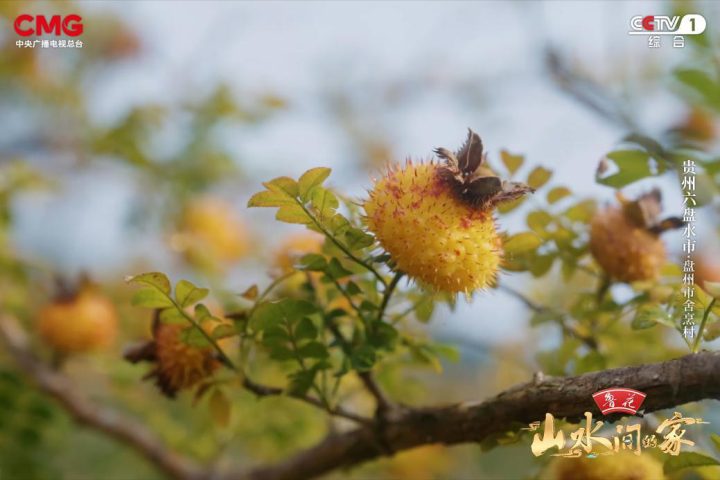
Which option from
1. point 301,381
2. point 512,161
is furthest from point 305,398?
point 512,161

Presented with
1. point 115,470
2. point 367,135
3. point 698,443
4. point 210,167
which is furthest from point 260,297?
point 367,135

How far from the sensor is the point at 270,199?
918 mm

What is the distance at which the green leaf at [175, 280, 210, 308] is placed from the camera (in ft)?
3.22

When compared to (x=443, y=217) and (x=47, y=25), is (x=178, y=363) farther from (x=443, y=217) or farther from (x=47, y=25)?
(x=47, y=25)

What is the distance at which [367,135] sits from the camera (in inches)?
117

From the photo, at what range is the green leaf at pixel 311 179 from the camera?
899 millimetres

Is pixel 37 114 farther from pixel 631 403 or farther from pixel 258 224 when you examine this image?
pixel 631 403

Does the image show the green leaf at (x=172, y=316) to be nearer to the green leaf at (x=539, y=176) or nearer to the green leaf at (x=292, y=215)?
the green leaf at (x=292, y=215)

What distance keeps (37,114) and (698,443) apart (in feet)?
7.11

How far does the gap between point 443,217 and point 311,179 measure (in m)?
0.16

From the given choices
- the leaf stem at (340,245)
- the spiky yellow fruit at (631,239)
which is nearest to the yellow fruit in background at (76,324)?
the leaf stem at (340,245)

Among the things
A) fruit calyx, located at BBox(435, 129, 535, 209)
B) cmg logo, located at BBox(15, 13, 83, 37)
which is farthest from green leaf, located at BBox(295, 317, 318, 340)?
cmg logo, located at BBox(15, 13, 83, 37)

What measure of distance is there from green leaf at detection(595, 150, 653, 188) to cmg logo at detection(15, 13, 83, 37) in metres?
1.37

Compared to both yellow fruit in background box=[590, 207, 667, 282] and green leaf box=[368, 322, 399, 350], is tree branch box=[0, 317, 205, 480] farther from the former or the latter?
yellow fruit in background box=[590, 207, 667, 282]
